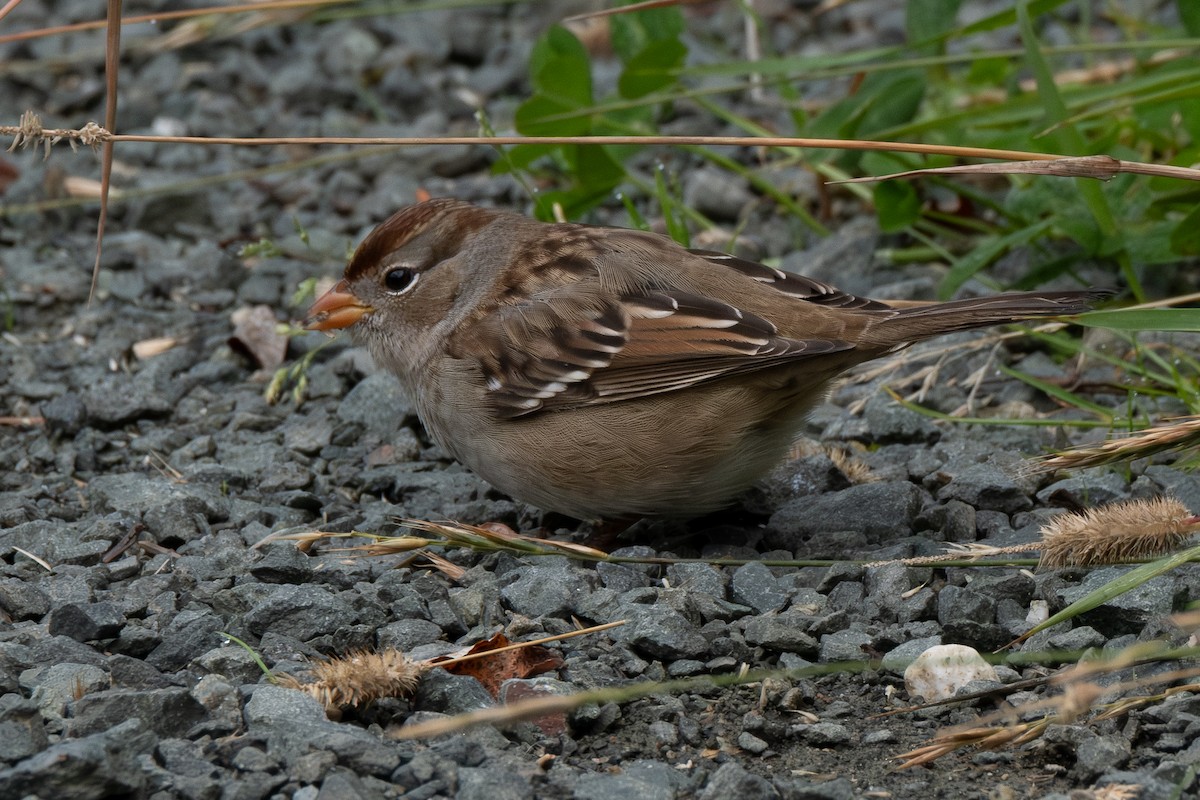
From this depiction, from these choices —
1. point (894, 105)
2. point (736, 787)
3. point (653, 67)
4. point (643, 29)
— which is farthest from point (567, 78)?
point (736, 787)

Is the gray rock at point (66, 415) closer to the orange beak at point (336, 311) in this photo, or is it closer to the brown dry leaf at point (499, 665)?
the orange beak at point (336, 311)

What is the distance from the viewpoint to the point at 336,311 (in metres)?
4.25

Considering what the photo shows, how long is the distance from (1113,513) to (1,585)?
2384mm

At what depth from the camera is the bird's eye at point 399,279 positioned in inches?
167

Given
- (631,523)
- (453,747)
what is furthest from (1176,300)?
(453,747)

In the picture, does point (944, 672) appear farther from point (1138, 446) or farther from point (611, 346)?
point (611, 346)

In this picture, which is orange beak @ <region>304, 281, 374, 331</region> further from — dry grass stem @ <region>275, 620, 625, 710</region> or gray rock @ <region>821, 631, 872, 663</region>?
gray rock @ <region>821, 631, 872, 663</region>

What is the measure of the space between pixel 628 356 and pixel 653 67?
65.7 inches

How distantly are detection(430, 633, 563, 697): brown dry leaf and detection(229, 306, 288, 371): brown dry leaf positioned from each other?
2220mm

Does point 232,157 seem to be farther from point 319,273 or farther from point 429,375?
point 429,375

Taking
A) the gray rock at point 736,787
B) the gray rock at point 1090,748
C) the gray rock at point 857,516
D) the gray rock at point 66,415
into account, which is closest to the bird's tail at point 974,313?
the gray rock at point 857,516

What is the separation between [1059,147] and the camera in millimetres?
4320

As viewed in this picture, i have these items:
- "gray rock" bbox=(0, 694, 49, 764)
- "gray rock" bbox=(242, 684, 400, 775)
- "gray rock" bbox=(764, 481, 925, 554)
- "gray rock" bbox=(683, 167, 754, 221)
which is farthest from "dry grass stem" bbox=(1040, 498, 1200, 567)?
"gray rock" bbox=(683, 167, 754, 221)

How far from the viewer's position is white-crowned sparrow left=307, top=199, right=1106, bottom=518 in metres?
3.59
